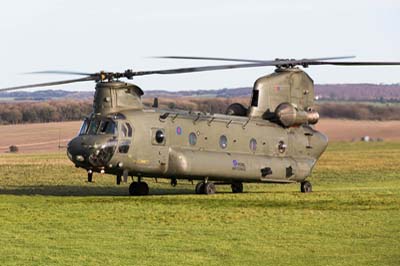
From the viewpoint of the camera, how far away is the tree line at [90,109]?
60.8m

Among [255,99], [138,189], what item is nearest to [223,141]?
[255,99]

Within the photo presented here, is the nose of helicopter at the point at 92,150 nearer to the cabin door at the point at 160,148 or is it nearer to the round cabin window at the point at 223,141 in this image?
the cabin door at the point at 160,148

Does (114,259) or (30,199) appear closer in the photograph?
(114,259)

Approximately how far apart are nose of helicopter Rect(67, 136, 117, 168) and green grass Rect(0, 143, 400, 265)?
3.96 feet

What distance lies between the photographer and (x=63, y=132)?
87.7 metres

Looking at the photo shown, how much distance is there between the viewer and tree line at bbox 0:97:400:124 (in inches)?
2394

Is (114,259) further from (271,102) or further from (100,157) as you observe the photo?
(271,102)

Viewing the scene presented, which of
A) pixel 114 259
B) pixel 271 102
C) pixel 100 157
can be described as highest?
pixel 271 102

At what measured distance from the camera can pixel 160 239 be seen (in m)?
21.3

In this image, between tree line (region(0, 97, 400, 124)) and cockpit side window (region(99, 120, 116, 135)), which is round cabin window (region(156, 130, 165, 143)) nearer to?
cockpit side window (region(99, 120, 116, 135))

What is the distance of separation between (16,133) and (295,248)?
7422cm

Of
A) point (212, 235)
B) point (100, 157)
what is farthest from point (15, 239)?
point (100, 157)

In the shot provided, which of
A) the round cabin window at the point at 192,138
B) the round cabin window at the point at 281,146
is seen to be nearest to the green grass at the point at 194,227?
the round cabin window at the point at 192,138

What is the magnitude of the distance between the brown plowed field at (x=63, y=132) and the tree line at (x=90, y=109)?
2.04ft
